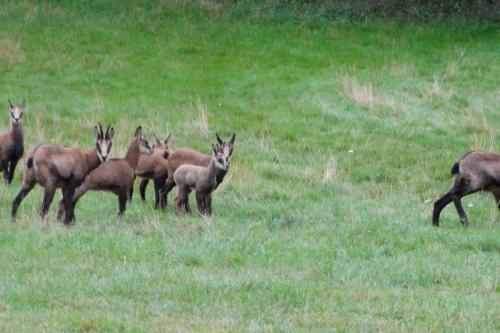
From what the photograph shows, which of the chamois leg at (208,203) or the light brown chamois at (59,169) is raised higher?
the light brown chamois at (59,169)

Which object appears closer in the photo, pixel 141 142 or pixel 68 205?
pixel 68 205

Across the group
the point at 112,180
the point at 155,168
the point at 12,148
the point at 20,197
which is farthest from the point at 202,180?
the point at 12,148

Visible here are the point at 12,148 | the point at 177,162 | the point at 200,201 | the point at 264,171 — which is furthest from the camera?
the point at 264,171

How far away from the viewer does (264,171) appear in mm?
18672

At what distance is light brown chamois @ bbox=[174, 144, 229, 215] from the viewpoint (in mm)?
15258

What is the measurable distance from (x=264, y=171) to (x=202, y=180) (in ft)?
11.2

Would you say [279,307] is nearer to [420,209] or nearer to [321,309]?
[321,309]

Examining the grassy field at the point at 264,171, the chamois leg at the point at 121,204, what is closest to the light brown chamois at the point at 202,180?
the grassy field at the point at 264,171

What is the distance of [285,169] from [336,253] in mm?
6531

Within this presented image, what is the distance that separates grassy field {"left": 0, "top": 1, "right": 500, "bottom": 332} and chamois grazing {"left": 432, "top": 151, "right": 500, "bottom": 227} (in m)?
0.43

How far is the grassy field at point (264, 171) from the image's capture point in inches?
392

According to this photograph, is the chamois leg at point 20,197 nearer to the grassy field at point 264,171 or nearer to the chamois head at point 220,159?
the grassy field at point 264,171

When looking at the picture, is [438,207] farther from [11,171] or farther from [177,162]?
[11,171]

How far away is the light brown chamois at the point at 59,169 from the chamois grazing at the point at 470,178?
16.0 ft
